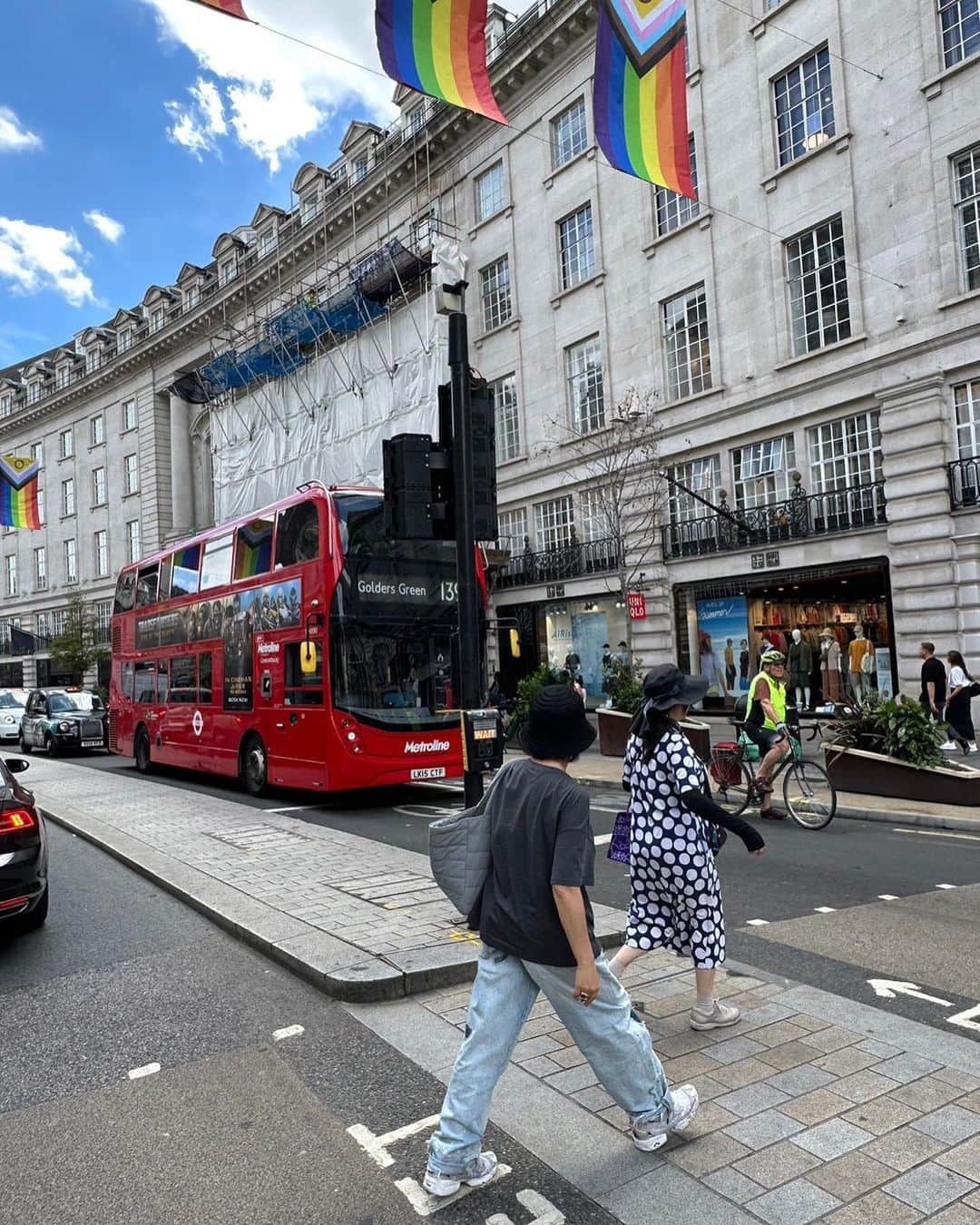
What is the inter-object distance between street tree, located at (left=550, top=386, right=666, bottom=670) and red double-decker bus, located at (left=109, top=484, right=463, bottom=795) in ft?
36.7

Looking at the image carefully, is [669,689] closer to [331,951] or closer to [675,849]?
[675,849]

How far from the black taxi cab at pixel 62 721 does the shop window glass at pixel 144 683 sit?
245 inches

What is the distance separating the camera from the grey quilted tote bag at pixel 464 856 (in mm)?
3125

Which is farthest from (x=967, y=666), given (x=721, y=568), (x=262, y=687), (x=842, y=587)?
(x=262, y=687)

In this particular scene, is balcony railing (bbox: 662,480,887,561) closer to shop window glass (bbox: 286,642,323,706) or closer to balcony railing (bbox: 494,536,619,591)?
balcony railing (bbox: 494,536,619,591)

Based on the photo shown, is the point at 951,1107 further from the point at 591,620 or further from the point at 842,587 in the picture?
the point at 591,620

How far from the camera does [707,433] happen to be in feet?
73.9

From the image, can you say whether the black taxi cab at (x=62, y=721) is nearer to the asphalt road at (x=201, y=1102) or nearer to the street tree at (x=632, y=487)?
Result: the street tree at (x=632, y=487)

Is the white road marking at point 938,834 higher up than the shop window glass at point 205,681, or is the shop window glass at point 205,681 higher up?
the shop window glass at point 205,681

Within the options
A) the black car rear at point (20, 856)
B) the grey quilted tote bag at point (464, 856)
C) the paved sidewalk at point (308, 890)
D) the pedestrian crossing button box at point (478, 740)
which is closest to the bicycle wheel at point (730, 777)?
the paved sidewalk at point (308, 890)

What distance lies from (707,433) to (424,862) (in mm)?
16935

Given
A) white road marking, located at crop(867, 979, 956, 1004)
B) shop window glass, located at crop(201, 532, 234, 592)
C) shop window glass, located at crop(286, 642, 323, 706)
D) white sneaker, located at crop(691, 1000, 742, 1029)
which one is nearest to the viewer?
white sneaker, located at crop(691, 1000, 742, 1029)

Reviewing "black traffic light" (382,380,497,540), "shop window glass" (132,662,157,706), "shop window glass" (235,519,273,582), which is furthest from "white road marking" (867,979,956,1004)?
"shop window glass" (132,662,157,706)

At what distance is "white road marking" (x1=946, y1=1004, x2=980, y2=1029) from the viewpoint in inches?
168
